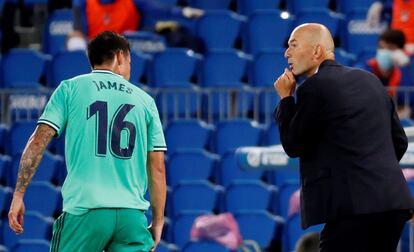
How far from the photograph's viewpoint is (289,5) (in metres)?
13.5

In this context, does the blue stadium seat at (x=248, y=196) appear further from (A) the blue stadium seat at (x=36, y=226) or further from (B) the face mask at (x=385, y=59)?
(B) the face mask at (x=385, y=59)

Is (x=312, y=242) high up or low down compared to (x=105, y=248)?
down

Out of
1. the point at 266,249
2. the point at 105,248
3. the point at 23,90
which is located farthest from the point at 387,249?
the point at 23,90

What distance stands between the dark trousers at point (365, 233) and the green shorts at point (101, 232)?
2.76 feet

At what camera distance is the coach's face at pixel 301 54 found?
19.5 feet

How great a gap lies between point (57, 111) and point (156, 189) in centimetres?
57

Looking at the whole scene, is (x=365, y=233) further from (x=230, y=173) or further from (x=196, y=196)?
(x=230, y=173)

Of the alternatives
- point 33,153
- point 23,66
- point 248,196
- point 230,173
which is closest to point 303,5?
point 230,173

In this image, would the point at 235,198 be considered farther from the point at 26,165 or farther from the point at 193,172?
the point at 26,165

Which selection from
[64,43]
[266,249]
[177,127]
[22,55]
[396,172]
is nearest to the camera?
[396,172]

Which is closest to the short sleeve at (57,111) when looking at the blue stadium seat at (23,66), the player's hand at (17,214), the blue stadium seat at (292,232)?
the player's hand at (17,214)

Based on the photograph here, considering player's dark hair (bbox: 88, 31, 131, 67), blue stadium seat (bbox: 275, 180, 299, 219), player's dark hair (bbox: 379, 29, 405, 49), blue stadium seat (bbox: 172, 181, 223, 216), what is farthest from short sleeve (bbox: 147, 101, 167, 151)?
player's dark hair (bbox: 379, 29, 405, 49)

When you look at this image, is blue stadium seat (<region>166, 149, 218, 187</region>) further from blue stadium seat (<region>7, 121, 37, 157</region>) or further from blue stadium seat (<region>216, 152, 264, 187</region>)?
blue stadium seat (<region>7, 121, 37, 157</region>)

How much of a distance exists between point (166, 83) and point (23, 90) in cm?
126
